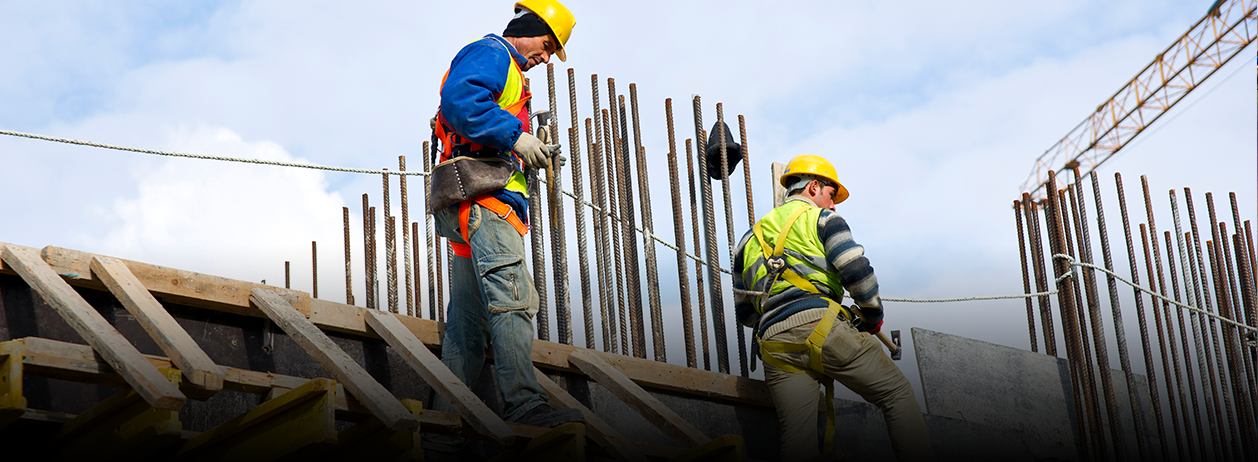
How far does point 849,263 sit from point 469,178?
6.46 feet

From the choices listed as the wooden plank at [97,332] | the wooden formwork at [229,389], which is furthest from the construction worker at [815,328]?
the wooden plank at [97,332]

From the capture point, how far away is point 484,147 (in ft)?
19.6

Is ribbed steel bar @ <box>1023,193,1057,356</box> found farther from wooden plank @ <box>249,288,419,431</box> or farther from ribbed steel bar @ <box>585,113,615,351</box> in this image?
wooden plank @ <box>249,288,419,431</box>

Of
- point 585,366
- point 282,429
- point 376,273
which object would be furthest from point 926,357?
point 282,429

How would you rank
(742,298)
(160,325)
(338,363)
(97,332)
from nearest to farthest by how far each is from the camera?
(97,332) → (160,325) → (338,363) → (742,298)

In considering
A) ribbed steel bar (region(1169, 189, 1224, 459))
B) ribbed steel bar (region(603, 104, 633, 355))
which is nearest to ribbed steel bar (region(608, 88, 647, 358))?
ribbed steel bar (region(603, 104, 633, 355))

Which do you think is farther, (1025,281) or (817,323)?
(1025,281)

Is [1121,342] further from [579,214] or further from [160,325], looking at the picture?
[160,325]

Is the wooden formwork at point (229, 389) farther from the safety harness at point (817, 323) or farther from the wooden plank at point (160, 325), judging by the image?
the safety harness at point (817, 323)

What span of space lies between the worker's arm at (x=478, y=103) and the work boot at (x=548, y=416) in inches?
43.1

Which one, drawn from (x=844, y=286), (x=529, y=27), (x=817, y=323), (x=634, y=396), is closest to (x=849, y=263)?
(x=844, y=286)

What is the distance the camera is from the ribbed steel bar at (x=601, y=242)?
7441mm

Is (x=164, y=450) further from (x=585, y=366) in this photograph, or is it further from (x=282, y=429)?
(x=585, y=366)

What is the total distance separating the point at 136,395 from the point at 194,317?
105 cm
